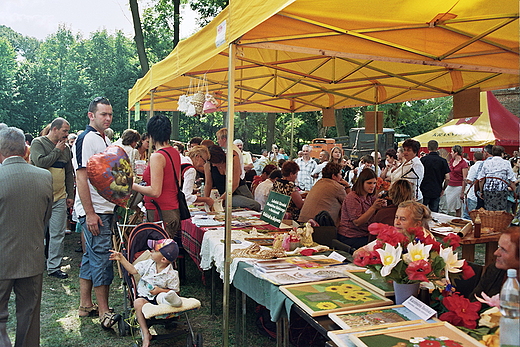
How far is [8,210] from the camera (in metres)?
3.02

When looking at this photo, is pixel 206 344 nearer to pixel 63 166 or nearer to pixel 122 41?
pixel 63 166

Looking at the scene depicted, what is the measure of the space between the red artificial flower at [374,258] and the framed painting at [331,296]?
228 mm

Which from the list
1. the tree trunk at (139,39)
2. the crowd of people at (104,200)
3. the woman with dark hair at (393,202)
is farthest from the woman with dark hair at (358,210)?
the tree trunk at (139,39)

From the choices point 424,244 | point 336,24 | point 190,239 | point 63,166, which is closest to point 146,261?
point 190,239

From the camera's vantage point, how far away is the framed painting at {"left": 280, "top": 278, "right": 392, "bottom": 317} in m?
2.32

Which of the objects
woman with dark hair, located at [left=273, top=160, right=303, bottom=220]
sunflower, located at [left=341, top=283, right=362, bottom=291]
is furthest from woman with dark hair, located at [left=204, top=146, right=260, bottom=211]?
sunflower, located at [left=341, top=283, right=362, bottom=291]

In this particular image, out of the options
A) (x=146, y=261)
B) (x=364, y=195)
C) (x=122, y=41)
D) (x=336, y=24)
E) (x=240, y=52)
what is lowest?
(x=146, y=261)

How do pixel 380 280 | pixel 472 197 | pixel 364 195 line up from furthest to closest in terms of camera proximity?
pixel 472 197
pixel 364 195
pixel 380 280

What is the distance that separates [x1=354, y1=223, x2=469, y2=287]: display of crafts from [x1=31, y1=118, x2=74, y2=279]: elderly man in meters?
4.50

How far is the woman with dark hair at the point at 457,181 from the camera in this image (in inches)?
413

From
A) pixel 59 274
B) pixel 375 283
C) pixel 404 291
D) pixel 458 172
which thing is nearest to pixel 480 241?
pixel 375 283

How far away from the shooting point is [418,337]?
1.89 m

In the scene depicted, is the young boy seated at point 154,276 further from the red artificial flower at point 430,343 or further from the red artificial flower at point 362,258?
the red artificial flower at point 430,343

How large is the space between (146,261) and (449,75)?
4.70m
